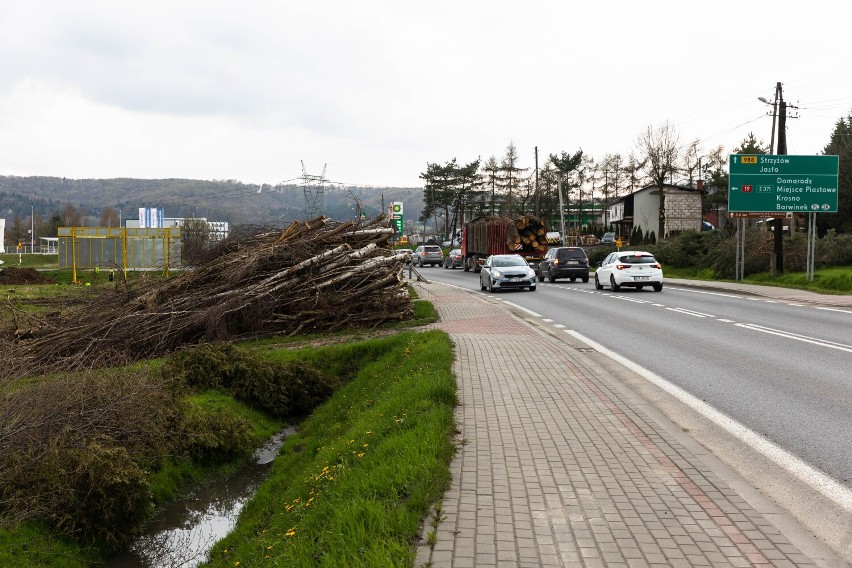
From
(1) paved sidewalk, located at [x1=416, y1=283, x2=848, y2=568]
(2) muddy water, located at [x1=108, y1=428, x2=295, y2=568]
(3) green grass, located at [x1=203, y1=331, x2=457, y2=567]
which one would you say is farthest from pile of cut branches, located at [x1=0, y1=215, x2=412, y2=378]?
(1) paved sidewalk, located at [x1=416, y1=283, x2=848, y2=568]

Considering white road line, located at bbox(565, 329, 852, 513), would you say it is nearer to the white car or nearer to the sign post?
the white car

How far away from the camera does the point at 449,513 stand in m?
4.60

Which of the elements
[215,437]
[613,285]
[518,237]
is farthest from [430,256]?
[215,437]

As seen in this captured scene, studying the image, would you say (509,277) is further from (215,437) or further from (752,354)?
(215,437)

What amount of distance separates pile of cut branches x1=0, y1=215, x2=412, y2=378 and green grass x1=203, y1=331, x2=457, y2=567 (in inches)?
221

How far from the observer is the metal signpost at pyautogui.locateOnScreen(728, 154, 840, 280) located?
2969 cm

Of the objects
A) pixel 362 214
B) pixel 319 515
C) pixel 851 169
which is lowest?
pixel 319 515

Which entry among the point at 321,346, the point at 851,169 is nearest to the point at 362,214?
the point at 321,346

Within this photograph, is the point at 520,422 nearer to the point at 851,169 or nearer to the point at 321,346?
the point at 321,346

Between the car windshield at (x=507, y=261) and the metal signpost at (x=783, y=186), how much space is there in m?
8.62

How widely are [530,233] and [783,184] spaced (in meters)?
16.4

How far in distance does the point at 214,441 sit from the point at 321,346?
5371 mm

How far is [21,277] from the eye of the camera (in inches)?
1471

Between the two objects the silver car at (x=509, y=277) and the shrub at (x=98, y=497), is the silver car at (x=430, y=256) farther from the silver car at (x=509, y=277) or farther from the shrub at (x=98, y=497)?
the shrub at (x=98, y=497)
